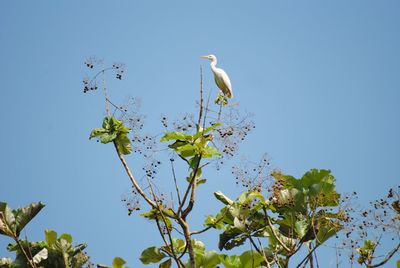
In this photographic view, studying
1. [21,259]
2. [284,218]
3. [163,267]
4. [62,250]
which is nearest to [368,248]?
[284,218]

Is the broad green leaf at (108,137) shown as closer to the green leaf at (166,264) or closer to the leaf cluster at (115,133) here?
the leaf cluster at (115,133)

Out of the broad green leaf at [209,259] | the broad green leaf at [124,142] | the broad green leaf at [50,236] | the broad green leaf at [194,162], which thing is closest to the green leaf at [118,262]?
the broad green leaf at [209,259]

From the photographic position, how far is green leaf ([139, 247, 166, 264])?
17.0 feet

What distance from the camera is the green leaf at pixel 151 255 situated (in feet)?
17.0

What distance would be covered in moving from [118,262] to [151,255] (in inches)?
14.0

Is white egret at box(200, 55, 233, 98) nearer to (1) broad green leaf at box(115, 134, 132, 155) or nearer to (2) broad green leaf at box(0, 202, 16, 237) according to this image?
(1) broad green leaf at box(115, 134, 132, 155)

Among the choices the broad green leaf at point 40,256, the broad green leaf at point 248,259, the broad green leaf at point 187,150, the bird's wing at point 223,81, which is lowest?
the broad green leaf at point 248,259

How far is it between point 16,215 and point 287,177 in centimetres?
277

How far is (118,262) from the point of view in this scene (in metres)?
5.32

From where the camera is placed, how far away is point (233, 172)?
16.9 ft

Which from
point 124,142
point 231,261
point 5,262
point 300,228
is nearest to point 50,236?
point 5,262

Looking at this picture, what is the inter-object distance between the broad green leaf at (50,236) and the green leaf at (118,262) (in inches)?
35.5

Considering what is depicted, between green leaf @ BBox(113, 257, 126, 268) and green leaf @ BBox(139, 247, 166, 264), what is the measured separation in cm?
20

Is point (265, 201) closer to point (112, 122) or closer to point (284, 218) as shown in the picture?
point (284, 218)
